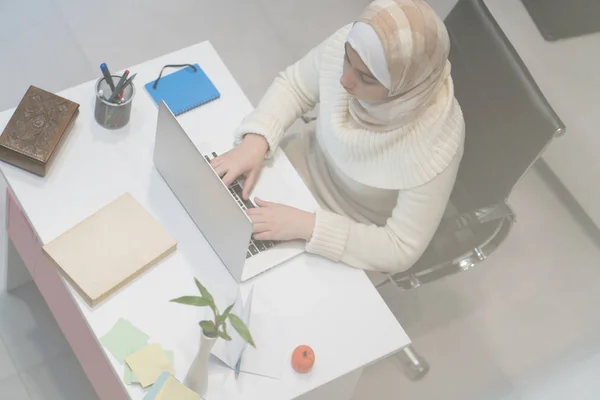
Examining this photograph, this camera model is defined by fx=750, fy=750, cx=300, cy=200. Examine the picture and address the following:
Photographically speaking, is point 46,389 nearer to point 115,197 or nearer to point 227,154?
point 115,197

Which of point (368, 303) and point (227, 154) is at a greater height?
point (227, 154)

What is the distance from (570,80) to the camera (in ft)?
8.05

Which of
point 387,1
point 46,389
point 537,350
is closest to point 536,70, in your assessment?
point 537,350

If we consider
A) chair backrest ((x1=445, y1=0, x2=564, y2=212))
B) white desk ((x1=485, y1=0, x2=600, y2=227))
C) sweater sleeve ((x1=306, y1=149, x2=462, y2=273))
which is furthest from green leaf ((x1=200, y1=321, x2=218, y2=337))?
white desk ((x1=485, y1=0, x2=600, y2=227))

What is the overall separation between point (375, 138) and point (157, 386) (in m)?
0.66

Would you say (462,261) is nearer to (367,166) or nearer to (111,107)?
(367,166)

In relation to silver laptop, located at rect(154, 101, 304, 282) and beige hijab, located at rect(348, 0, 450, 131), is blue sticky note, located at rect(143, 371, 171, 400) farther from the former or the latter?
beige hijab, located at rect(348, 0, 450, 131)

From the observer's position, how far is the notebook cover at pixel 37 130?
4.99ft

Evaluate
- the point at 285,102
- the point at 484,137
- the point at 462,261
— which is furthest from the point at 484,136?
the point at 285,102

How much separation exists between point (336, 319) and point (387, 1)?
0.63 m

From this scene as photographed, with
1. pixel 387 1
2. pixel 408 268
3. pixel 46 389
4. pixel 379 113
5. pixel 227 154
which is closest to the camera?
pixel 387 1

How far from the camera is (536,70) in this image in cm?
252

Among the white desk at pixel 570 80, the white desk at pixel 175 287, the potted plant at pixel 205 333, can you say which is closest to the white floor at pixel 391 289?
the white desk at pixel 570 80

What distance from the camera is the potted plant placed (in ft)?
4.10
